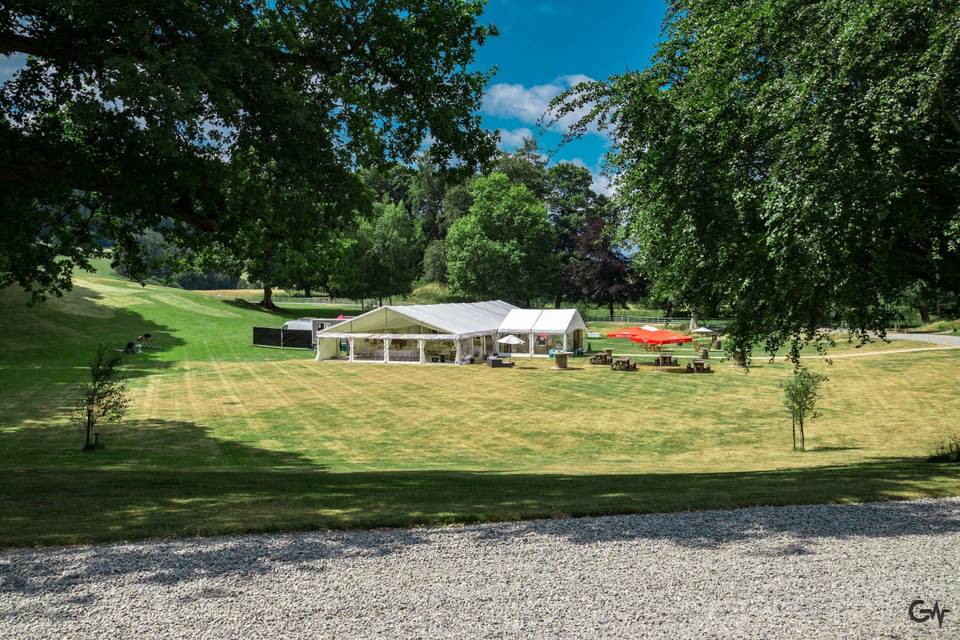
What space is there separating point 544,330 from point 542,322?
1107 millimetres

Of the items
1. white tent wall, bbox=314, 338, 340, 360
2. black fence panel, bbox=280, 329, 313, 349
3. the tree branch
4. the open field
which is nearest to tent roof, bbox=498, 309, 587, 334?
the open field

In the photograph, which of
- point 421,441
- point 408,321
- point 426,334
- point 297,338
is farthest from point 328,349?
point 421,441

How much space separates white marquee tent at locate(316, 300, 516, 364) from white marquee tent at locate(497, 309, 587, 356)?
3314mm

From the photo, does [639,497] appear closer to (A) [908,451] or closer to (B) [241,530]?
(B) [241,530]

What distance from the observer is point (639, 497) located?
808 cm

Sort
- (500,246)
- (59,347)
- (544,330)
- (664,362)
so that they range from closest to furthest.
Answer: (664,362) → (59,347) → (544,330) → (500,246)

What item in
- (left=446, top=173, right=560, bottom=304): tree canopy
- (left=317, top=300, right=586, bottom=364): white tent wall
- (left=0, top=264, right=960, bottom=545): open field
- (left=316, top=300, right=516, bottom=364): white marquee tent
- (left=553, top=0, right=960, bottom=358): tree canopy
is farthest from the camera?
(left=446, top=173, right=560, bottom=304): tree canopy

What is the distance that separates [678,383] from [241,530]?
22900 millimetres

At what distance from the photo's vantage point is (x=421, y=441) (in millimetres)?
16953

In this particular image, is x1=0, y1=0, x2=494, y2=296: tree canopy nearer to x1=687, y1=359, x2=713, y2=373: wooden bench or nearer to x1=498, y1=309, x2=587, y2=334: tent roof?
x1=687, y1=359, x2=713, y2=373: wooden bench

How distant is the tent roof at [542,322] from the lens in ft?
126

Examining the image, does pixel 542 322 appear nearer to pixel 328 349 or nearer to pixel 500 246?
pixel 328 349

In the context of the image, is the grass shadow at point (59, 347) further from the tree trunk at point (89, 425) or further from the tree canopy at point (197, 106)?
the tree canopy at point (197, 106)

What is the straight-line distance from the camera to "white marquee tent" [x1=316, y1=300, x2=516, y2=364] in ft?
113
